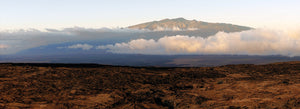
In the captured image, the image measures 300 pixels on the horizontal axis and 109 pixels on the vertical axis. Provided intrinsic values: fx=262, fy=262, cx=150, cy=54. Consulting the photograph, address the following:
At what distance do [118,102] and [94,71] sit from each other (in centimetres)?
1542

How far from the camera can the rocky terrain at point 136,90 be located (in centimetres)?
2284

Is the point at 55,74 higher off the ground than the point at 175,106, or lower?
higher

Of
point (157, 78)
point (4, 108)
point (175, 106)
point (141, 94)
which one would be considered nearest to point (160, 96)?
point (141, 94)

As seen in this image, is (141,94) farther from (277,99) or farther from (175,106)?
(277,99)

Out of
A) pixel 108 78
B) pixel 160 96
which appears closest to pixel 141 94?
pixel 160 96

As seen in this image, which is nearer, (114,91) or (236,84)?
(114,91)

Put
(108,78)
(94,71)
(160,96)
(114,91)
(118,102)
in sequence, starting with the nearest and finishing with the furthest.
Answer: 1. (118,102)
2. (160,96)
3. (114,91)
4. (108,78)
5. (94,71)

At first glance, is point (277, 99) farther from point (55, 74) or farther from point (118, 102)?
point (55, 74)

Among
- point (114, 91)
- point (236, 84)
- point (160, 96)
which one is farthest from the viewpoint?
point (236, 84)

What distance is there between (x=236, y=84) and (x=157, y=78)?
1045cm

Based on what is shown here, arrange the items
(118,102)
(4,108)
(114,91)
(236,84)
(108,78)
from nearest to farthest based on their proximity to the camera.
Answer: (4,108) < (118,102) < (114,91) < (236,84) < (108,78)

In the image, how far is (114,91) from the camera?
28078 millimetres

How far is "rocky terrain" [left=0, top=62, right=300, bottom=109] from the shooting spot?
22.8 m

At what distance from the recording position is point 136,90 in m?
28.8
